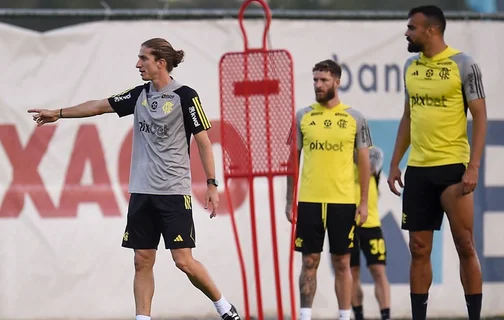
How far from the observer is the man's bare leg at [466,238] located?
705 cm

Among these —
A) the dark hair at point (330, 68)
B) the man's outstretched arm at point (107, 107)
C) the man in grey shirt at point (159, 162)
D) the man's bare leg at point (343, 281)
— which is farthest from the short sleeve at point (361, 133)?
the man's outstretched arm at point (107, 107)

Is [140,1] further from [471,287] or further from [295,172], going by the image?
[471,287]

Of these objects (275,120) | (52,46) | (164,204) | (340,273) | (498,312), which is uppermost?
(52,46)

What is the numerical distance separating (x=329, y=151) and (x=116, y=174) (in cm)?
280

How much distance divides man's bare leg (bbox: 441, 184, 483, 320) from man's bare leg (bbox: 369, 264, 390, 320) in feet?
7.72

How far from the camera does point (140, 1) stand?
1041 cm

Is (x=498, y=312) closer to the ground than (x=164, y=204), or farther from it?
closer to the ground

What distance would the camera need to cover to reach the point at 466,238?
7.08 m

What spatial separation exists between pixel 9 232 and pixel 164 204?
3353mm

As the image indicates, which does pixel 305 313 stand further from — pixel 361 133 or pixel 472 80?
pixel 472 80

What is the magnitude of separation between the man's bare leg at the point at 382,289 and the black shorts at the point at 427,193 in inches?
93.4

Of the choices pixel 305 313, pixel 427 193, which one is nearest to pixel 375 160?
pixel 305 313

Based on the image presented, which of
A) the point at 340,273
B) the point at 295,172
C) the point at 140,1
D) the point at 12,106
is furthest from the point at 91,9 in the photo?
the point at 340,273

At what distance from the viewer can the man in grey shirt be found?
23.9 feet
